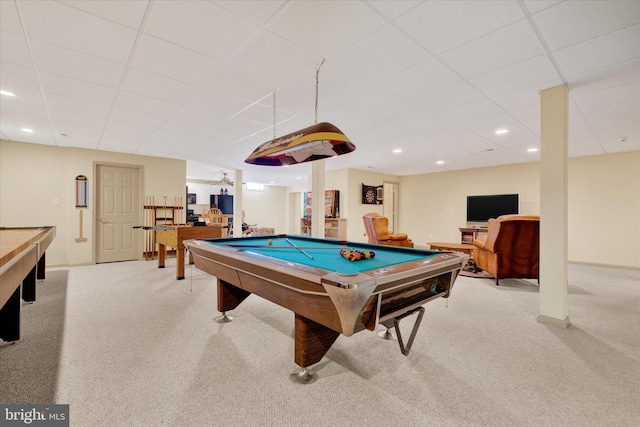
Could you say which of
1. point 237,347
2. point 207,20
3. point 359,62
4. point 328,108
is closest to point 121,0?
point 207,20

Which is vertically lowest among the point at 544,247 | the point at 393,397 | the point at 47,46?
the point at 393,397

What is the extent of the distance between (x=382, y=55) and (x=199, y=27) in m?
1.39

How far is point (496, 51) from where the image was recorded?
223 cm

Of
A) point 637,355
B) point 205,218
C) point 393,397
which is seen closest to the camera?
point 393,397

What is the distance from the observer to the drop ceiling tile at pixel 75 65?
2.23 m

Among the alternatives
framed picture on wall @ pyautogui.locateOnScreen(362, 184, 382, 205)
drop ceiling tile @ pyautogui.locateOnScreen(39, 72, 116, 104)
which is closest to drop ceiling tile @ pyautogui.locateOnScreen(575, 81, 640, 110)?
drop ceiling tile @ pyautogui.locateOnScreen(39, 72, 116, 104)

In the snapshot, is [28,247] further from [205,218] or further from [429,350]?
[205,218]

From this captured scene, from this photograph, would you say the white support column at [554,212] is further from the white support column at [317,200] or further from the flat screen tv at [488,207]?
the flat screen tv at [488,207]

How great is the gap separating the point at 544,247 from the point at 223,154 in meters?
5.68

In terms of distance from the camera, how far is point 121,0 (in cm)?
170

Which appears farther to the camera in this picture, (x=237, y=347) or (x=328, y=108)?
(x=328, y=108)

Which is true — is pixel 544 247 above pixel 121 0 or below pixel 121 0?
below

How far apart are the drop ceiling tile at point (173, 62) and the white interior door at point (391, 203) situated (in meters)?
7.22

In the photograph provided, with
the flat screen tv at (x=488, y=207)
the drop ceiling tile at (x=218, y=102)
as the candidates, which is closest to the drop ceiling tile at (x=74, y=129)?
the drop ceiling tile at (x=218, y=102)
